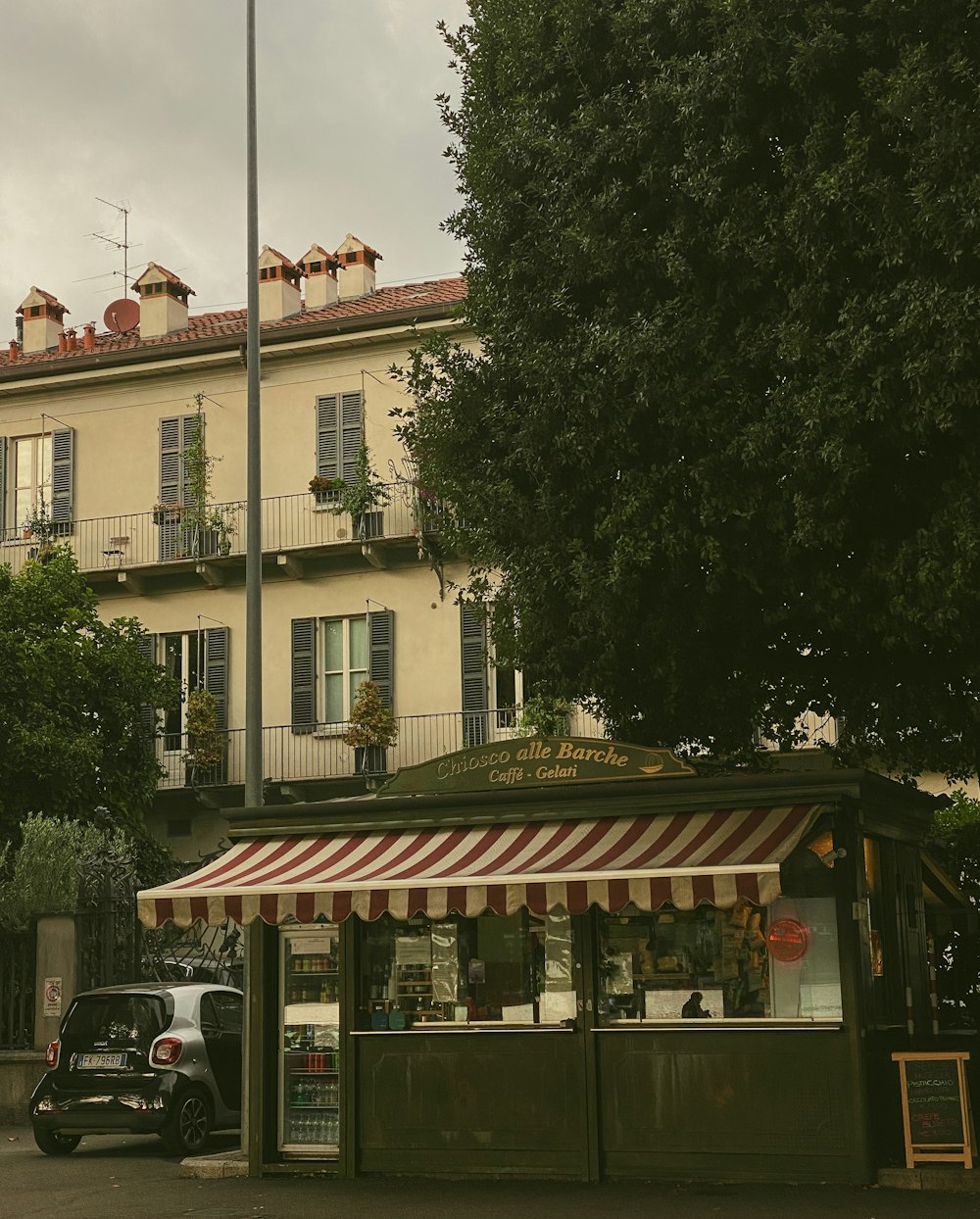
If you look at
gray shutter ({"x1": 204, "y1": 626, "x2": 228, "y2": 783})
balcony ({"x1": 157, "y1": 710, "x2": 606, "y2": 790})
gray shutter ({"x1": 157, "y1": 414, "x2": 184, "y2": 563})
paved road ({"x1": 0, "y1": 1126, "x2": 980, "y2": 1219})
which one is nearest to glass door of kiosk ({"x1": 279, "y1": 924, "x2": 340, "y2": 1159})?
paved road ({"x1": 0, "y1": 1126, "x2": 980, "y2": 1219})

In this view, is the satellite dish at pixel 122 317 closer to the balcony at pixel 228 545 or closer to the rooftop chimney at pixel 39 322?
the rooftop chimney at pixel 39 322

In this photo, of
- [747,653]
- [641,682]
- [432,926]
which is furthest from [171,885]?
[747,653]

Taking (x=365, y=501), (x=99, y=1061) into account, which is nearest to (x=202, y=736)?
(x=365, y=501)

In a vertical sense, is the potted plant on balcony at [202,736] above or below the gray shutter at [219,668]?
below

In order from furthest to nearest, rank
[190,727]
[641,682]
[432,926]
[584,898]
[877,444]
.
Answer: [190,727], [641,682], [432,926], [877,444], [584,898]

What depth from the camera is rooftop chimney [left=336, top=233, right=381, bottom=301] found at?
3406 centimetres

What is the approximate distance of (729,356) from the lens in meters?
13.5

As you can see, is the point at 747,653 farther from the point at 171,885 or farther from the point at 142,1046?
the point at 142,1046

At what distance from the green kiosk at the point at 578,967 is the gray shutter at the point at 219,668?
1587cm

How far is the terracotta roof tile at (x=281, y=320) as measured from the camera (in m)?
31.3

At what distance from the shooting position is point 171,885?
13.5 metres

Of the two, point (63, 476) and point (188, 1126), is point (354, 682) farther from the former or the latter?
point (188, 1126)

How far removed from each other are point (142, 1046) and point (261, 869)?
345 cm

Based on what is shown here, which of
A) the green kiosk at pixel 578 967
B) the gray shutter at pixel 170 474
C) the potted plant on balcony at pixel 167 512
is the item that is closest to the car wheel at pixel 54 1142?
the green kiosk at pixel 578 967
